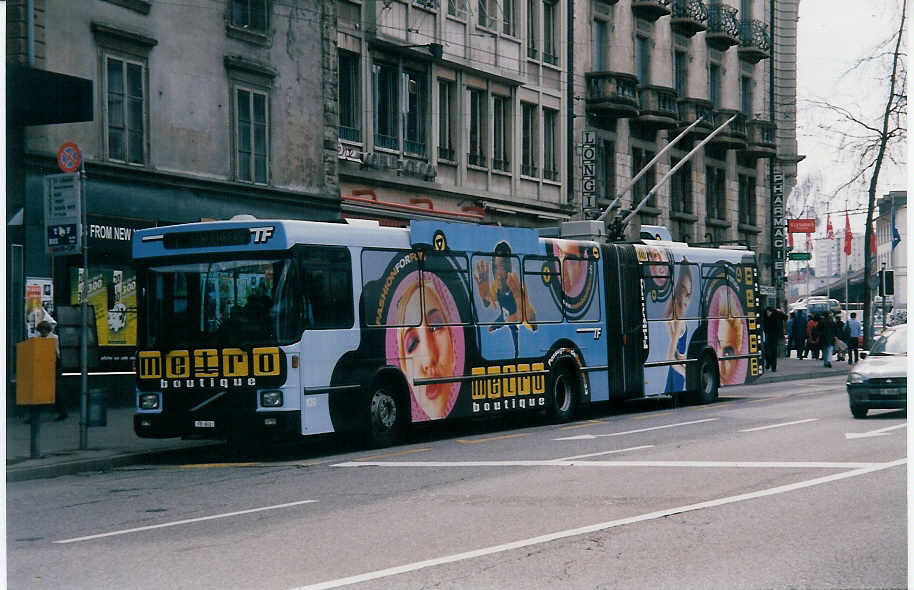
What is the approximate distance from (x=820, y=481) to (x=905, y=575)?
4.62 m

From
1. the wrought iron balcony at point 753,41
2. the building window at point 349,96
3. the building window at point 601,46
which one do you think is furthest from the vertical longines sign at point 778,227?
the building window at point 349,96

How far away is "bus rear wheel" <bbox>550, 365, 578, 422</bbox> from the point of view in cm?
2158

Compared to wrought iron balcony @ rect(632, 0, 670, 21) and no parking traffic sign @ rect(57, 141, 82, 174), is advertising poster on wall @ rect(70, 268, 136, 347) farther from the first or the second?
wrought iron balcony @ rect(632, 0, 670, 21)

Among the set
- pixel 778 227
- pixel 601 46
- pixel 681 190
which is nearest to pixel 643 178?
pixel 681 190

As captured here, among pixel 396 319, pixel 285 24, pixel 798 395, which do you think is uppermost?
pixel 285 24

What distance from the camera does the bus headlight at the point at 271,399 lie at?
16047 millimetres

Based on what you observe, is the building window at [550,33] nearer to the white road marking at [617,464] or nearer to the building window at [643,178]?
the building window at [643,178]

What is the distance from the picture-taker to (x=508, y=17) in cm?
3722

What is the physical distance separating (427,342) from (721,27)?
33403mm

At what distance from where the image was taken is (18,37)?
72.1 ft

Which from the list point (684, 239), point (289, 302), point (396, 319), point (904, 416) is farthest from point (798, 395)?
point (684, 239)

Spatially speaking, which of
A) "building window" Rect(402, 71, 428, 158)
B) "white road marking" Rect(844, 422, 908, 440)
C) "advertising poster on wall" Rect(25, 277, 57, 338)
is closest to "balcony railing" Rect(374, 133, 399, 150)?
"building window" Rect(402, 71, 428, 158)

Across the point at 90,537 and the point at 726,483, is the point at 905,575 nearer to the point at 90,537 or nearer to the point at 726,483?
the point at 726,483

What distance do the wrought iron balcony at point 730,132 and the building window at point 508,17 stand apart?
41.3 feet
